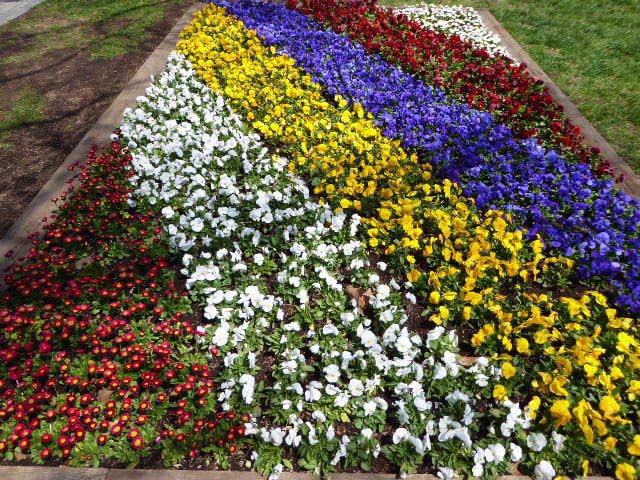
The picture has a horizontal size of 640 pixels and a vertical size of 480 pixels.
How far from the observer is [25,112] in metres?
5.69

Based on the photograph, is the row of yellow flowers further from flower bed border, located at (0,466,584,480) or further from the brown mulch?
the brown mulch

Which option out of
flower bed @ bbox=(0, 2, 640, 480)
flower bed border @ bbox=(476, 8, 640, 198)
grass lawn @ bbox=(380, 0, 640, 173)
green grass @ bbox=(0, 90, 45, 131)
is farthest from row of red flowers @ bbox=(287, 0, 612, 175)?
green grass @ bbox=(0, 90, 45, 131)

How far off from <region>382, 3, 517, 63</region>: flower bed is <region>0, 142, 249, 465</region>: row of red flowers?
6.53 m

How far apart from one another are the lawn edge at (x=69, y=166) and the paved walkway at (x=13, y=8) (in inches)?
178

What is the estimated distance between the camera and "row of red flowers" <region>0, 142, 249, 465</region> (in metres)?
2.51

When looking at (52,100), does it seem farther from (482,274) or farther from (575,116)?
(575,116)

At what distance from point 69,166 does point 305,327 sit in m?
3.13

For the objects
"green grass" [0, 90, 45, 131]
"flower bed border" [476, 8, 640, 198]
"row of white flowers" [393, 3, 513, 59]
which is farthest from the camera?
"row of white flowers" [393, 3, 513, 59]

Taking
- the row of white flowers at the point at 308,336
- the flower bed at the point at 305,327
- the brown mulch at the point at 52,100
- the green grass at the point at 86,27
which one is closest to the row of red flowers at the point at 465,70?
the flower bed at the point at 305,327

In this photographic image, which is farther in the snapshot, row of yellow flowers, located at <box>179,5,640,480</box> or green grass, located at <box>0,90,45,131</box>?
green grass, located at <box>0,90,45,131</box>

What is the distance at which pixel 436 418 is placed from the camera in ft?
8.69

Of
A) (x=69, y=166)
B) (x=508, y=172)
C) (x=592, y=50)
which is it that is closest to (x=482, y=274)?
(x=508, y=172)

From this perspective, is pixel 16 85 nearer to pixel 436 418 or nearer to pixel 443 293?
pixel 443 293

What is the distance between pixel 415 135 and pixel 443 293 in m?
2.08
